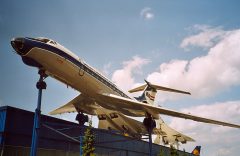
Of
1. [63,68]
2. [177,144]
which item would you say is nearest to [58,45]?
[63,68]

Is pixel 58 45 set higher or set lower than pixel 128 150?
higher

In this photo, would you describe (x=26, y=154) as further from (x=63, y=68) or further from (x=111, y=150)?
(x=111, y=150)

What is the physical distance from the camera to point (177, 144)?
42.8 meters

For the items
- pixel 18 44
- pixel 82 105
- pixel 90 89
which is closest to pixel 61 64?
pixel 18 44

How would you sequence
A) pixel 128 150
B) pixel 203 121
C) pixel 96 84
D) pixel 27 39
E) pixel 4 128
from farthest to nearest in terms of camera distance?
pixel 128 150
pixel 203 121
pixel 96 84
pixel 4 128
pixel 27 39

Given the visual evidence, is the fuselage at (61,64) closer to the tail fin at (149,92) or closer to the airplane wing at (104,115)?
the airplane wing at (104,115)

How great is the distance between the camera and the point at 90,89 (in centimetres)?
2497

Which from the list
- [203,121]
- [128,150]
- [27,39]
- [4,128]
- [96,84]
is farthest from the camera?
[128,150]

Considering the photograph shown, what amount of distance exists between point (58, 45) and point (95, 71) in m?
4.56

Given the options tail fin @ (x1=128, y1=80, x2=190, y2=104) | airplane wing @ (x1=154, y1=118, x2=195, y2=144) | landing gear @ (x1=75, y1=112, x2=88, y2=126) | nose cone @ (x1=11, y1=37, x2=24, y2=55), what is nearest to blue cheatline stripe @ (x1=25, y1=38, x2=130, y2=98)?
nose cone @ (x1=11, y1=37, x2=24, y2=55)

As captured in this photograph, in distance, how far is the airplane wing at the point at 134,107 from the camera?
25.9 m

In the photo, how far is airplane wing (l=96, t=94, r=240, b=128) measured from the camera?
1021 inches

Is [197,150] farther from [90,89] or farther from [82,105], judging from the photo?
[90,89]

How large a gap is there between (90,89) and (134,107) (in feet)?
19.5
